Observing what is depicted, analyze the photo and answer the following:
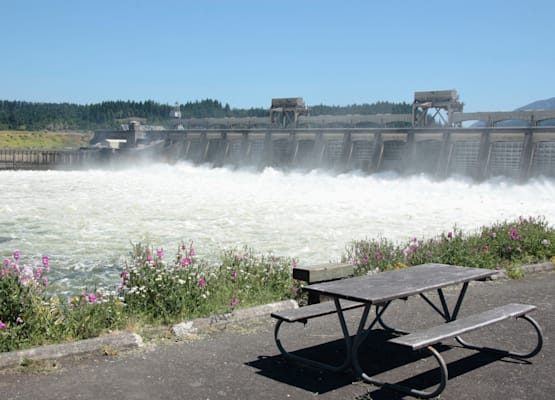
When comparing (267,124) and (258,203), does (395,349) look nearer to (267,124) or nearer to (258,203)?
(258,203)

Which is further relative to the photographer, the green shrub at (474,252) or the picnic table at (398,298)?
the green shrub at (474,252)

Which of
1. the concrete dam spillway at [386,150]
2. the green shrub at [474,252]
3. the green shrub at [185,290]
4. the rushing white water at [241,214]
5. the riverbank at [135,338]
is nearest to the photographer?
the riverbank at [135,338]

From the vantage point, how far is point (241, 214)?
2809 cm

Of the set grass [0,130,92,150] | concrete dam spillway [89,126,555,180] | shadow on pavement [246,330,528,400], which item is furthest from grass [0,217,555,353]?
grass [0,130,92,150]

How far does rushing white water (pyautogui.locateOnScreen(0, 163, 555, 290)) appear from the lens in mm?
18891

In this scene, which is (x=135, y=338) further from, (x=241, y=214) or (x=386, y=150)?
(x=386, y=150)

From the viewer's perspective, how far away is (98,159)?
2849 inches

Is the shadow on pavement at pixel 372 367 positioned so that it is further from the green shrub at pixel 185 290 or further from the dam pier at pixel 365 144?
the dam pier at pixel 365 144

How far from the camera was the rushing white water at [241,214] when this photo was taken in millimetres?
18891

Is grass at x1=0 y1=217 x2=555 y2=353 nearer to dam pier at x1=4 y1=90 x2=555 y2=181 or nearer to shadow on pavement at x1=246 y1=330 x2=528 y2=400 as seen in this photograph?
shadow on pavement at x1=246 y1=330 x2=528 y2=400

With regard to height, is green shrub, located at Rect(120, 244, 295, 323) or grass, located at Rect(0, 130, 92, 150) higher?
green shrub, located at Rect(120, 244, 295, 323)

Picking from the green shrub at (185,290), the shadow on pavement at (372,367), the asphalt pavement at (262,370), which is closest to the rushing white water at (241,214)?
the green shrub at (185,290)

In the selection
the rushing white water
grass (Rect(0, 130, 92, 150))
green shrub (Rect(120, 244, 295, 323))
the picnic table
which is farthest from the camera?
A: grass (Rect(0, 130, 92, 150))

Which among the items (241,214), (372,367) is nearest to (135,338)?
(372,367)
